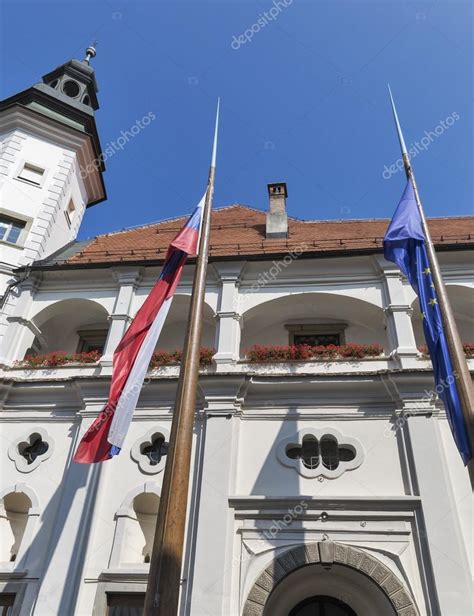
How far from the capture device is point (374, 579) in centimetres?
955

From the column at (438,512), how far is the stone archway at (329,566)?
738 millimetres

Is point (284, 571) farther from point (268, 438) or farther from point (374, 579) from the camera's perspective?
point (268, 438)

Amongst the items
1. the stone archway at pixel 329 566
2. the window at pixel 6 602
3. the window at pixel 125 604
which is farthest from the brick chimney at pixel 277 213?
the window at pixel 6 602

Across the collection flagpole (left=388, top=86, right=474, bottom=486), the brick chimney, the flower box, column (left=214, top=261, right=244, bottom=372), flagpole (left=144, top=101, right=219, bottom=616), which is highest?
the brick chimney

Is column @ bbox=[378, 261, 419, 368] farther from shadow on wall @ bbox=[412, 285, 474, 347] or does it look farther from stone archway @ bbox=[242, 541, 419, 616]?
stone archway @ bbox=[242, 541, 419, 616]

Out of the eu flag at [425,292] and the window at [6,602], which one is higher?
the eu flag at [425,292]

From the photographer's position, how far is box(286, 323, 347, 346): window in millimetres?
14352

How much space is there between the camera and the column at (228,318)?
1261 centimetres

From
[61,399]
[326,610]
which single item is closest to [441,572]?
[326,610]

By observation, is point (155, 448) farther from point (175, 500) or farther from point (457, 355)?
point (457, 355)

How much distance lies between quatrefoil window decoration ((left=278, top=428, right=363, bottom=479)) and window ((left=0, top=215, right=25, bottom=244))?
35.5ft

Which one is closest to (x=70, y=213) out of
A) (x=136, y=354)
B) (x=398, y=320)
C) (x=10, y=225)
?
(x=10, y=225)

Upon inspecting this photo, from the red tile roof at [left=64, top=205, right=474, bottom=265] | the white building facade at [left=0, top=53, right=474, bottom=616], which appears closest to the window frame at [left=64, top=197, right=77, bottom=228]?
the red tile roof at [left=64, top=205, right=474, bottom=265]

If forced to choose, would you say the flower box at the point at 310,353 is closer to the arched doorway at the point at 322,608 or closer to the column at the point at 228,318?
the column at the point at 228,318
